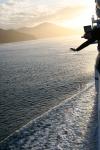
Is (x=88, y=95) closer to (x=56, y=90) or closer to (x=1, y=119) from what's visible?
(x=1, y=119)

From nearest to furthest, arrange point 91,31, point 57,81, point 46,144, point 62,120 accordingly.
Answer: point 91,31 → point 46,144 → point 62,120 → point 57,81

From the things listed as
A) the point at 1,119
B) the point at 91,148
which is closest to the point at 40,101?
the point at 1,119

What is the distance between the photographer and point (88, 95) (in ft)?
77.7

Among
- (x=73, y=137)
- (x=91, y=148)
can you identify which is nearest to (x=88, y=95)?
(x=73, y=137)

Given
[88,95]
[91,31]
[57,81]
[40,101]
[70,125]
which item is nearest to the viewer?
[91,31]

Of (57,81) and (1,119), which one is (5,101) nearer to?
(1,119)

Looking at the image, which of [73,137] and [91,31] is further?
[73,137]

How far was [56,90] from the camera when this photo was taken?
113 feet

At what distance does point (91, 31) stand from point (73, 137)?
595 centimetres

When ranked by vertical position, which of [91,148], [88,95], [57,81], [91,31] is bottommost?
[57,81]

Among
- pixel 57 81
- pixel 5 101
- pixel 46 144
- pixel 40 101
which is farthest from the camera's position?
pixel 57 81

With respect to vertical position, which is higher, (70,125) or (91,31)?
(91,31)

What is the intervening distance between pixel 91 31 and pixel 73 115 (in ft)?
25.4

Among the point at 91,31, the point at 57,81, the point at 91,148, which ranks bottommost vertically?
the point at 57,81
